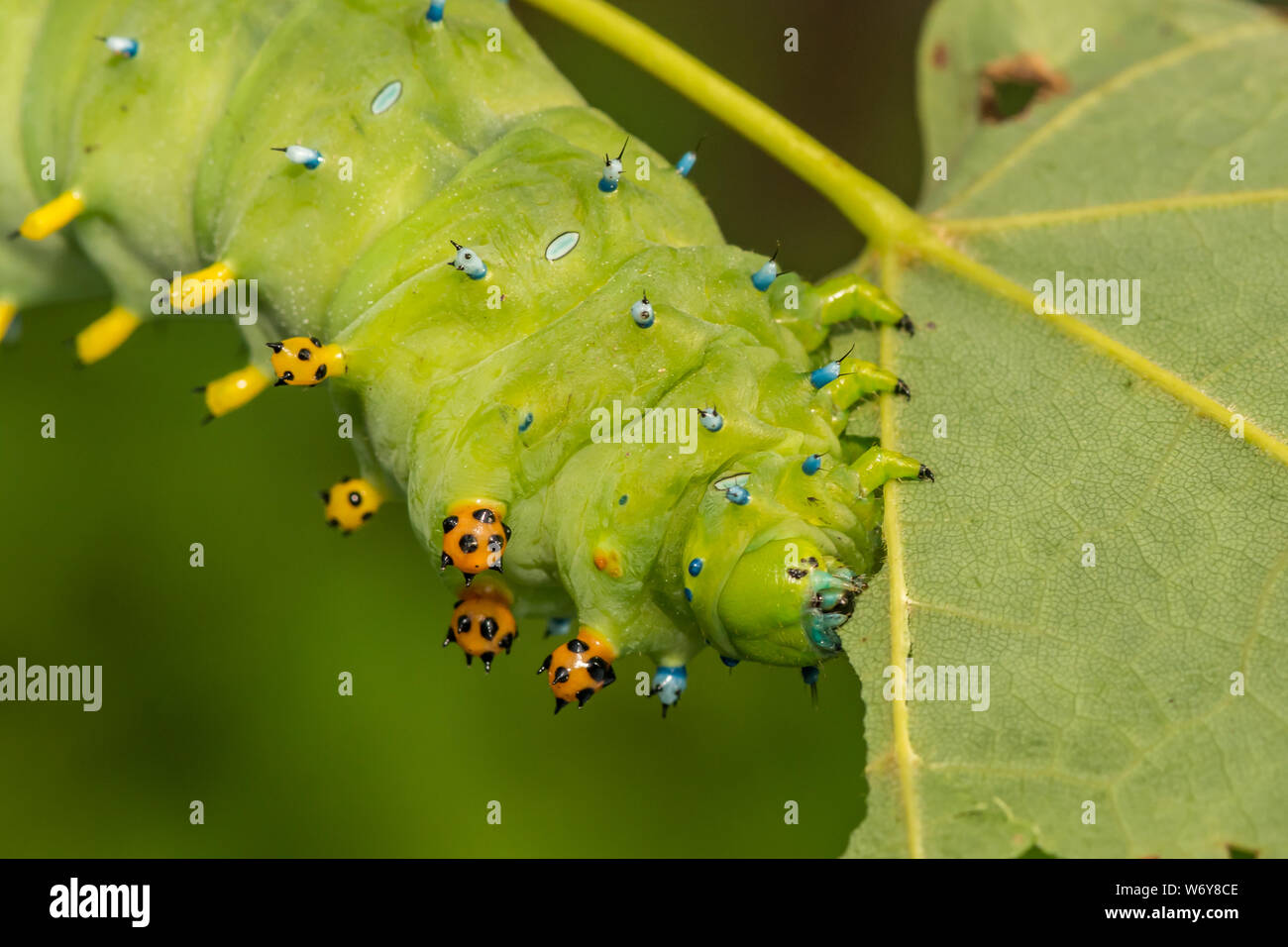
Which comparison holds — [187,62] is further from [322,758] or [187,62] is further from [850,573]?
[322,758]

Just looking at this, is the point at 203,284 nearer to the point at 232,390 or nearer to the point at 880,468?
the point at 232,390

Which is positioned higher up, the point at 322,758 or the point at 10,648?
the point at 10,648

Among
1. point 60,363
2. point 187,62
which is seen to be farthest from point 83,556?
point 187,62

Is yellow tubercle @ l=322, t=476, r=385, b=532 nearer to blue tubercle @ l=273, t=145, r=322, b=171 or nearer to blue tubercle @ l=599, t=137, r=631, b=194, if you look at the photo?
blue tubercle @ l=273, t=145, r=322, b=171

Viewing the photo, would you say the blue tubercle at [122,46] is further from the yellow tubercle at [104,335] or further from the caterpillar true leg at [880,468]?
the caterpillar true leg at [880,468]

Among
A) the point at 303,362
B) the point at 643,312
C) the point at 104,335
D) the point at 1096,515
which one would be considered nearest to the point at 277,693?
the point at 104,335

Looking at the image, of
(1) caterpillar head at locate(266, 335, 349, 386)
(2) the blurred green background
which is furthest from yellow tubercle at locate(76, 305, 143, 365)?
(2) the blurred green background
